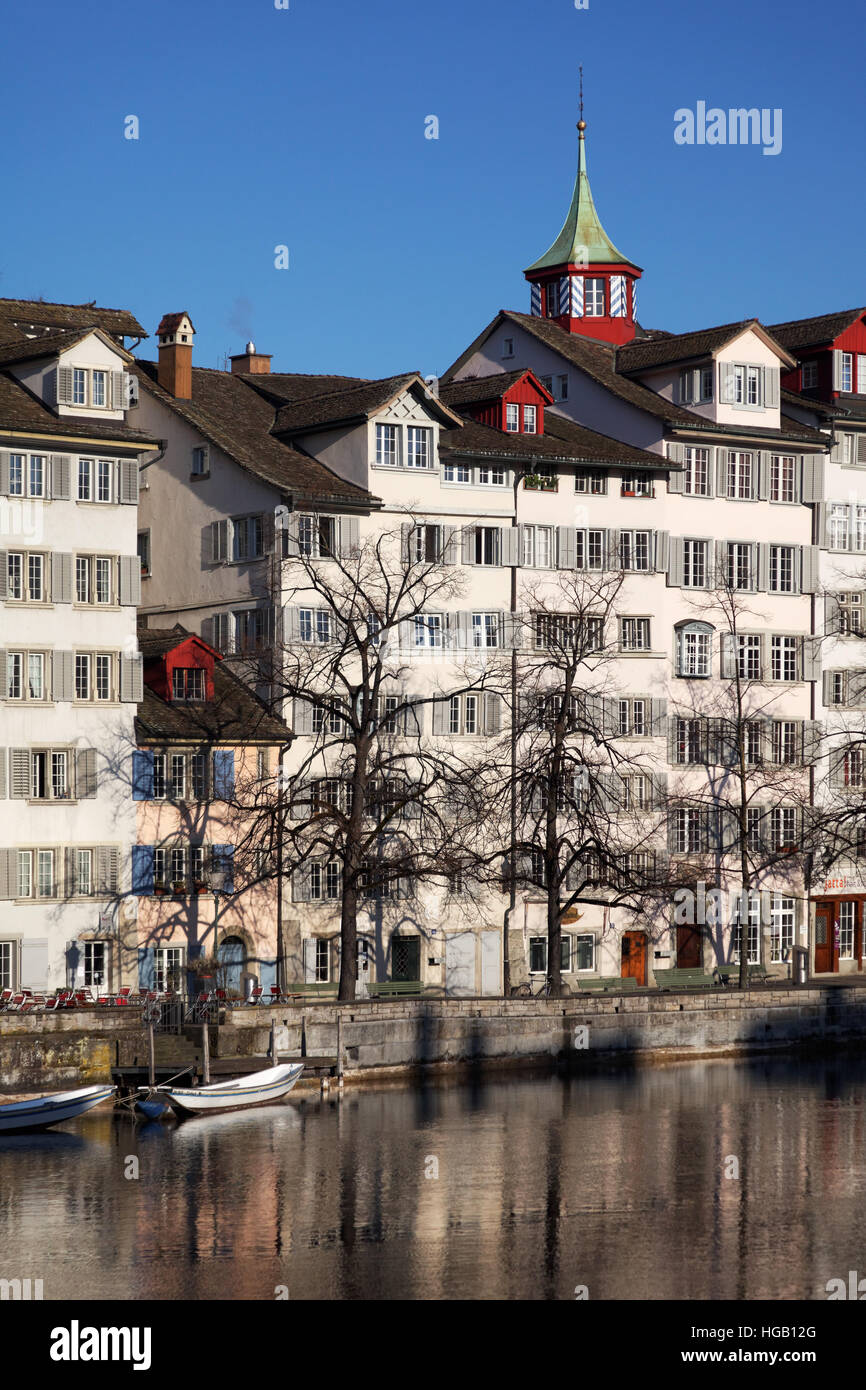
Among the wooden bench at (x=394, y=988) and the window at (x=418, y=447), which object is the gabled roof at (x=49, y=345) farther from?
the wooden bench at (x=394, y=988)

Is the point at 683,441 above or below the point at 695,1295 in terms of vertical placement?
above

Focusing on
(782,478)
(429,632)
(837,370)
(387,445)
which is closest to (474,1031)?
(429,632)

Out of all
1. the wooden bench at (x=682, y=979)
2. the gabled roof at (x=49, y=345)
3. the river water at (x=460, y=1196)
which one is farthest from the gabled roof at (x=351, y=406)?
the river water at (x=460, y=1196)

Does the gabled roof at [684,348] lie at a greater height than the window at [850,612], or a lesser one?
greater

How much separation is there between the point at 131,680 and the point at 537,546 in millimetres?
17682

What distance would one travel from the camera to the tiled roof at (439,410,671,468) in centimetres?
8238

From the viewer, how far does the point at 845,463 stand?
92.8 meters

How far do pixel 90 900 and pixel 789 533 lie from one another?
32.7 m

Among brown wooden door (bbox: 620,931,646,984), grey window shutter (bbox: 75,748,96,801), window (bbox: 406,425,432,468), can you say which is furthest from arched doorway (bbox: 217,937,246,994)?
window (bbox: 406,425,432,468)

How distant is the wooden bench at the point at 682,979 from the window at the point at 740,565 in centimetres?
1438

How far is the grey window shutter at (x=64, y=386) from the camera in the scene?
237 ft

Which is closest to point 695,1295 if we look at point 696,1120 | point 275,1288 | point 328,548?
point 275,1288

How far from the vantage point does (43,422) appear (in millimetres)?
71375
